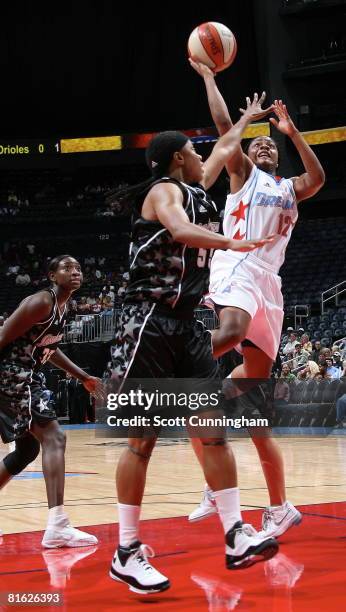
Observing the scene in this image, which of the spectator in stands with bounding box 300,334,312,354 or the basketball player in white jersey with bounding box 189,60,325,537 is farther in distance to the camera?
the spectator in stands with bounding box 300,334,312,354

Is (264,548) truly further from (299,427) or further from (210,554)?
(299,427)

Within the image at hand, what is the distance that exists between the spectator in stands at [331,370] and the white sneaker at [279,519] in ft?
31.8

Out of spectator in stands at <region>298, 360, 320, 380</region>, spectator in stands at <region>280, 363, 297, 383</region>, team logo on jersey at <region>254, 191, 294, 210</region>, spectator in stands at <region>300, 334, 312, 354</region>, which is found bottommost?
spectator in stands at <region>280, 363, 297, 383</region>

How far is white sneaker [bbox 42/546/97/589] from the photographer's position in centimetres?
380

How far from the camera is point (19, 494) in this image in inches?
280

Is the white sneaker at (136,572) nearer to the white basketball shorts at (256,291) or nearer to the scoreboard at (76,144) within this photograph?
the white basketball shorts at (256,291)

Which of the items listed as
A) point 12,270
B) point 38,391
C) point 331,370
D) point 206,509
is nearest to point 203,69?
point 38,391

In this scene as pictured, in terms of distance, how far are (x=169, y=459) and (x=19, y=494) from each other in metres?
3.44

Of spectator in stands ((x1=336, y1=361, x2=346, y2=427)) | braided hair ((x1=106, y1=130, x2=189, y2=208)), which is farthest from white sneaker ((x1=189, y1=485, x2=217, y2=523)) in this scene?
spectator in stands ((x1=336, y1=361, x2=346, y2=427))

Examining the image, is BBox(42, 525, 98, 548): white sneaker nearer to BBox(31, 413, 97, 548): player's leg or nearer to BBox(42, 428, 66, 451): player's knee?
BBox(31, 413, 97, 548): player's leg

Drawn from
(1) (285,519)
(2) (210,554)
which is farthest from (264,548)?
(1) (285,519)

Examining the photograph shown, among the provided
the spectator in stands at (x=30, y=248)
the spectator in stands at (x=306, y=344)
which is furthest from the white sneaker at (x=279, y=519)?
the spectator in stands at (x=30, y=248)

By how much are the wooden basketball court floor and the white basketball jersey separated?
64.9 inches

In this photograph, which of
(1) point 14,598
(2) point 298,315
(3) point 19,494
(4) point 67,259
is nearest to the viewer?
(1) point 14,598
